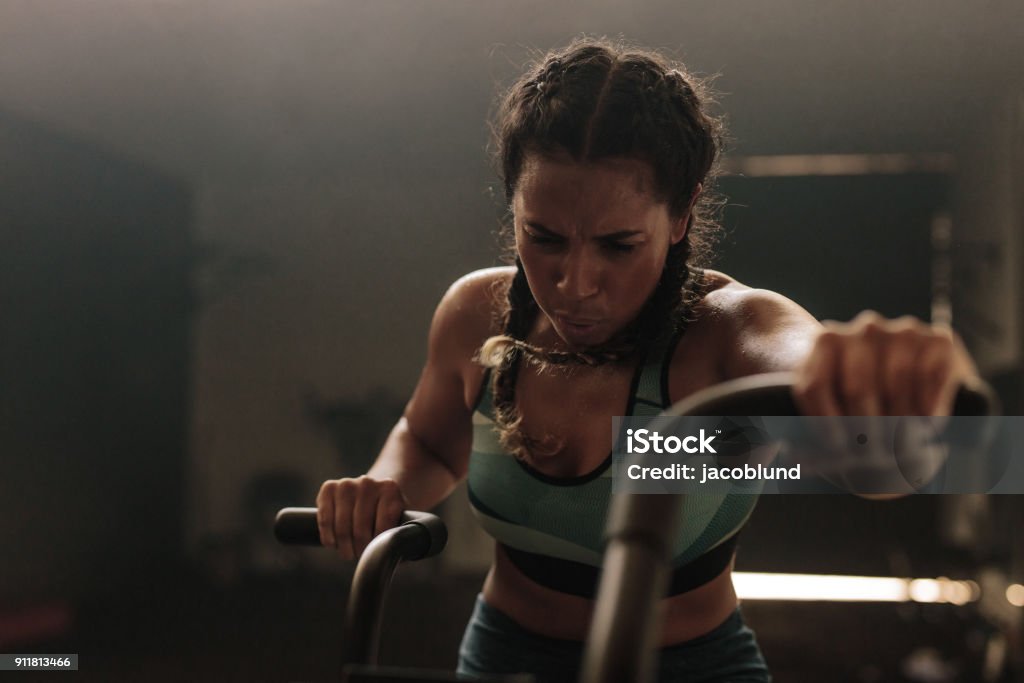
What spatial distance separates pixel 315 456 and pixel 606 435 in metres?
2.10

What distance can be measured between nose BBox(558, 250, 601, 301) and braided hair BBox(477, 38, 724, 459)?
0.09m

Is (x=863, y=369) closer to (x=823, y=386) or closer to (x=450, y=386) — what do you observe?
(x=823, y=386)

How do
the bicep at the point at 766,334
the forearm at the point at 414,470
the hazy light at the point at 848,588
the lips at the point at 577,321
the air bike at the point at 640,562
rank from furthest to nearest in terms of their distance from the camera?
the hazy light at the point at 848,588, the forearm at the point at 414,470, the lips at the point at 577,321, the bicep at the point at 766,334, the air bike at the point at 640,562

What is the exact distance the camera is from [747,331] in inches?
29.9

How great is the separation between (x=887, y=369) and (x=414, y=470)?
2.29 feet

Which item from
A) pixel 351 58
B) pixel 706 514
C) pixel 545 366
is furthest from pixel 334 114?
pixel 706 514

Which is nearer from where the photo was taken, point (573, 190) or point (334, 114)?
point (573, 190)

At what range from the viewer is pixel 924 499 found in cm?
256

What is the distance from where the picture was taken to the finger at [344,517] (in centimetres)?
69

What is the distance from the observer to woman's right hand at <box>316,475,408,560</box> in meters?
0.68

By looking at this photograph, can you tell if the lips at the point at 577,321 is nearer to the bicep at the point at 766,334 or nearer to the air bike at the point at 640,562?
the bicep at the point at 766,334

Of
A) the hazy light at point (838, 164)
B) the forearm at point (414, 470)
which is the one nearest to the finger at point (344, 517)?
the forearm at point (414, 470)

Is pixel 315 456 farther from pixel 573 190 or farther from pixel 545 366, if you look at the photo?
pixel 573 190

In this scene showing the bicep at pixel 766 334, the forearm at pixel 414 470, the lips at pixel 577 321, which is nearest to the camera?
the bicep at pixel 766 334
